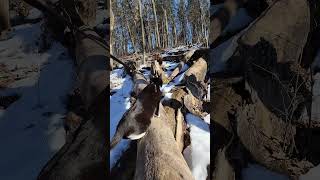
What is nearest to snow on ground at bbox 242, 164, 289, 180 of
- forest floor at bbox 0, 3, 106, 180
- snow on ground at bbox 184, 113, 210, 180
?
snow on ground at bbox 184, 113, 210, 180

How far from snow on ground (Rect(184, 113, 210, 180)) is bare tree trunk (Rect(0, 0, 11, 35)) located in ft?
3.13

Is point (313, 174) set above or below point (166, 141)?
below

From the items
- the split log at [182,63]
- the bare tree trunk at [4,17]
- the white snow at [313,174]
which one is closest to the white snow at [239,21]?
the split log at [182,63]

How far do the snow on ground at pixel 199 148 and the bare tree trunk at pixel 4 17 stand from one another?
953mm

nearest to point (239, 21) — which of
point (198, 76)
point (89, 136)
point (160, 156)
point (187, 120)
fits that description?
point (198, 76)

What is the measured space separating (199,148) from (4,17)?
1064mm

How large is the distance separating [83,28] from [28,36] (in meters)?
0.26

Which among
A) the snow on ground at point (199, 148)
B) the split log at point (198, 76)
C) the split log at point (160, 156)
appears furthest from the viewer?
the split log at point (198, 76)

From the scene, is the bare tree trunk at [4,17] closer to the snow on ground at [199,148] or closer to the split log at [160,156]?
the split log at [160,156]

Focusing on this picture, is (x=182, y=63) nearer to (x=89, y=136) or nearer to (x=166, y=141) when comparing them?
(x=166, y=141)

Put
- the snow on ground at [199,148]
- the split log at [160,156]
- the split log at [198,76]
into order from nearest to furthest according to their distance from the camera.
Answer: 1. the split log at [160,156]
2. the snow on ground at [199,148]
3. the split log at [198,76]

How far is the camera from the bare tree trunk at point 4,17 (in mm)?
2354

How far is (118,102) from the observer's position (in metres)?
2.33

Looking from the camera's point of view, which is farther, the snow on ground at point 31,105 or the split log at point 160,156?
the snow on ground at point 31,105
